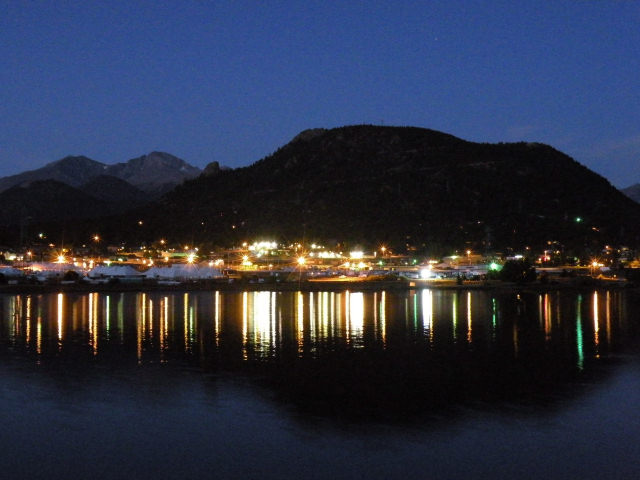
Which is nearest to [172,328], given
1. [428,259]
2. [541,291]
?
[541,291]

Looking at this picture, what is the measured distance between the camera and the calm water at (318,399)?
12844mm

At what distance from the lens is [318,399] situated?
1762cm

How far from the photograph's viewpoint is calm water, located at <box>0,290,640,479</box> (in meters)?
12.8

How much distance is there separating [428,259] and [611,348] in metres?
80.7

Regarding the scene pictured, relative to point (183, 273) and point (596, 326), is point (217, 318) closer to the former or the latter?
point (596, 326)

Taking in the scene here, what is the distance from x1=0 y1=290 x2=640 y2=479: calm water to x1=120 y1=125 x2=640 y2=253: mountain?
274 ft

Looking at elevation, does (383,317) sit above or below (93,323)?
below

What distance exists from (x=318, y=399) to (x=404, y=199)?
4527 inches

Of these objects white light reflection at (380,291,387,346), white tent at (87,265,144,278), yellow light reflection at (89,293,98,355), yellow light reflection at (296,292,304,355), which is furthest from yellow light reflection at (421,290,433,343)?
white tent at (87,265,144,278)

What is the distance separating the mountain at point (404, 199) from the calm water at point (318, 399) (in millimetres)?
83644

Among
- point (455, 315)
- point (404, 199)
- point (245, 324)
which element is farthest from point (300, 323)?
point (404, 199)

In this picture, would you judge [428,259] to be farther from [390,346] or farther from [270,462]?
[270,462]

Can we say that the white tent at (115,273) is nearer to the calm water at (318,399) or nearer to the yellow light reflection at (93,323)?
the yellow light reflection at (93,323)

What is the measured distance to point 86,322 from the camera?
3500cm
